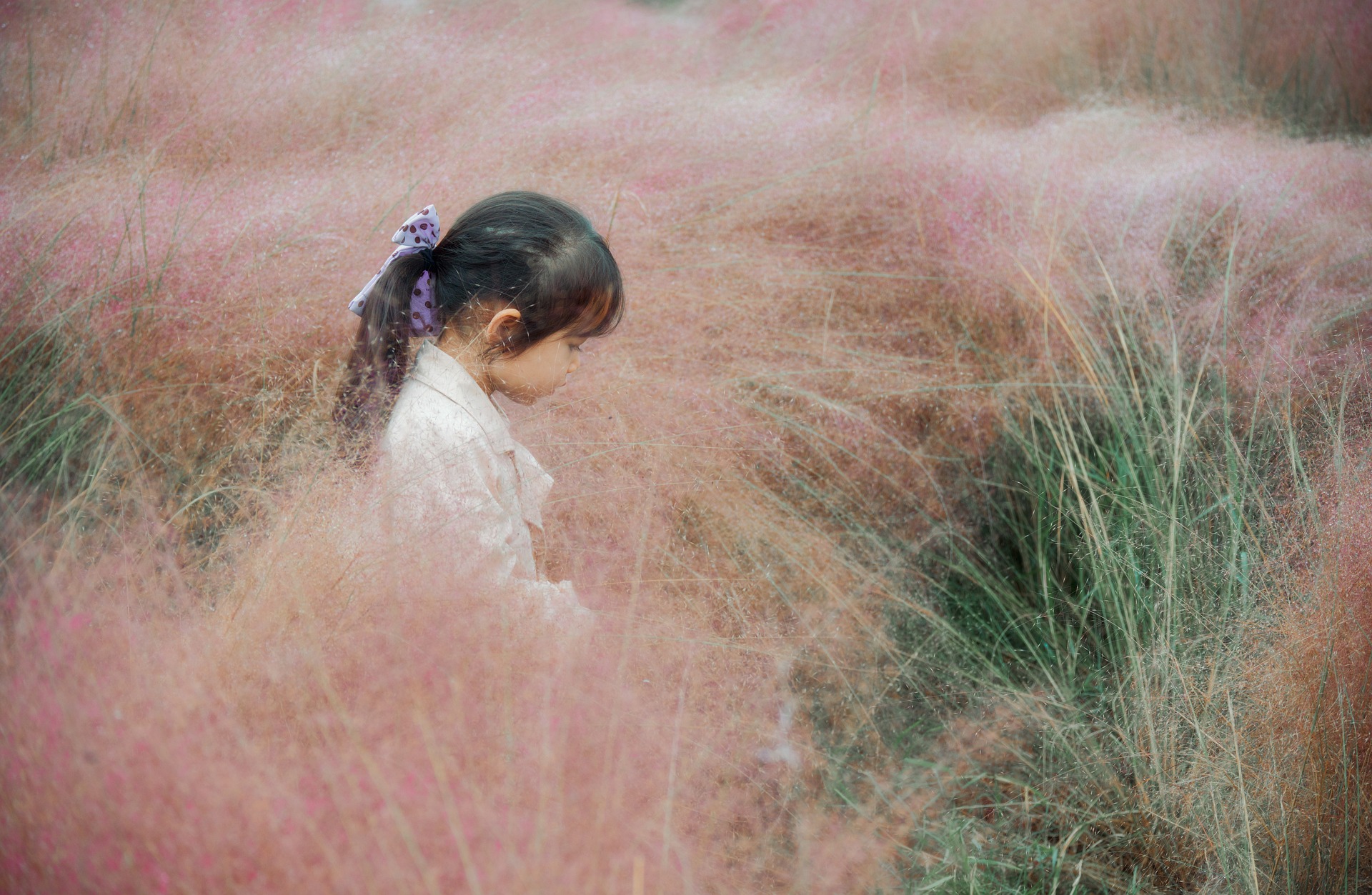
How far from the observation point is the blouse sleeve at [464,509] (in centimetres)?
102

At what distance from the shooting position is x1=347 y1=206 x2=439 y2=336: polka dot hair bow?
4.33 ft

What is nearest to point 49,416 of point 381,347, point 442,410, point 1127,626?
point 381,347

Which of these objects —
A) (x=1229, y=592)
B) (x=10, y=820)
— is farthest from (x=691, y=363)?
(x=10, y=820)

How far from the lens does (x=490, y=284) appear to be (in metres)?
1.33

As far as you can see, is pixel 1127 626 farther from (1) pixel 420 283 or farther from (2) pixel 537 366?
(1) pixel 420 283

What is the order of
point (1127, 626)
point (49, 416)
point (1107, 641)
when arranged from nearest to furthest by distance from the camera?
point (49, 416) → point (1127, 626) → point (1107, 641)

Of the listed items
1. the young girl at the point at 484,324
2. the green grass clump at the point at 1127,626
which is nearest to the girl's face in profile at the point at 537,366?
the young girl at the point at 484,324

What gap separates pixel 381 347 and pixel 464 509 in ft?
1.24

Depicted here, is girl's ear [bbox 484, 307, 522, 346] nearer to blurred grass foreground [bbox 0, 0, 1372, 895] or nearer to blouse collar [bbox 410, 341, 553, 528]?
blouse collar [bbox 410, 341, 553, 528]

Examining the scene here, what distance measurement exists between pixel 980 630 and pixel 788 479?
0.59m

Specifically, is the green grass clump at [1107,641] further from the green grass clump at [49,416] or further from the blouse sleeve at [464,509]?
the green grass clump at [49,416]

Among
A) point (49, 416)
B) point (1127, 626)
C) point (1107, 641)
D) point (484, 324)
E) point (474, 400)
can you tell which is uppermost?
→ point (484, 324)

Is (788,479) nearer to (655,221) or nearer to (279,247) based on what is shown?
(655,221)

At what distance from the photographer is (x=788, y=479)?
74.5 inches
